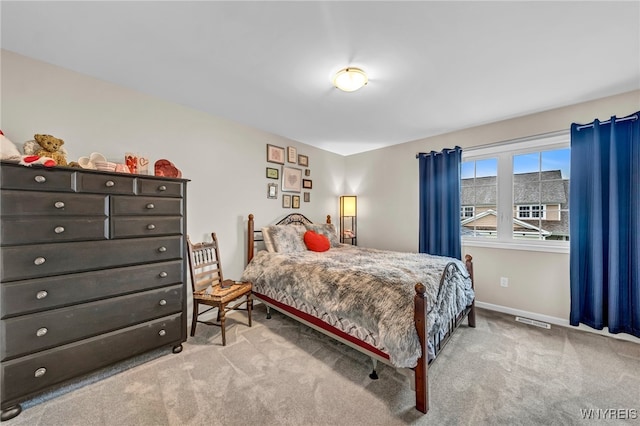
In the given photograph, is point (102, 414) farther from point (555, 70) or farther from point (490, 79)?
point (555, 70)

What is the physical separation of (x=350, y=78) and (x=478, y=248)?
289 cm

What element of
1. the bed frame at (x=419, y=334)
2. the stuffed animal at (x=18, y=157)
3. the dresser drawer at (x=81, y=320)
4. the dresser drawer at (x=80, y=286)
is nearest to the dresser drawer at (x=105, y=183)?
the stuffed animal at (x=18, y=157)

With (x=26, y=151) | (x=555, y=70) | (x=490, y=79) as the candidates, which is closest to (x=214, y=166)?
(x=26, y=151)

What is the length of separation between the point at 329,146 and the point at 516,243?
3.09 metres

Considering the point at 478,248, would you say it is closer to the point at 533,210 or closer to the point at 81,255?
the point at 533,210

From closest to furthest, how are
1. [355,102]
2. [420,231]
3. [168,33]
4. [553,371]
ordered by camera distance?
1. [168,33]
2. [553,371]
3. [355,102]
4. [420,231]

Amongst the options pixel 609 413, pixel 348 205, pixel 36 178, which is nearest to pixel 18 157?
pixel 36 178

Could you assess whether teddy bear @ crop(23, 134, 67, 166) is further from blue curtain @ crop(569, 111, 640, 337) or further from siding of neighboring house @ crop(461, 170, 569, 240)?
blue curtain @ crop(569, 111, 640, 337)

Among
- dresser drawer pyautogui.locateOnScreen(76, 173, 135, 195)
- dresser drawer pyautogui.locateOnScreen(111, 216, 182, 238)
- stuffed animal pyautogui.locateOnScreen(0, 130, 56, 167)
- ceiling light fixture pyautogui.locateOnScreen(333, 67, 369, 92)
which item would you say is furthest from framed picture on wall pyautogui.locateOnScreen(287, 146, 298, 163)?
stuffed animal pyautogui.locateOnScreen(0, 130, 56, 167)

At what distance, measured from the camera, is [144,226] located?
2062 millimetres

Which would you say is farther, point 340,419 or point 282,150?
point 282,150

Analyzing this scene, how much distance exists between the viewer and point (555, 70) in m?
2.06

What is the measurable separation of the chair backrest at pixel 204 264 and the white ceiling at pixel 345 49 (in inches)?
64.2

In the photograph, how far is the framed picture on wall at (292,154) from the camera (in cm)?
392
